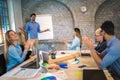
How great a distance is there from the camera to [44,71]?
2.07 metres

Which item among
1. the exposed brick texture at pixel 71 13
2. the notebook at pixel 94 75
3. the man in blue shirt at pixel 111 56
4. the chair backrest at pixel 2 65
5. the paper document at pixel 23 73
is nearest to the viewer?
the notebook at pixel 94 75

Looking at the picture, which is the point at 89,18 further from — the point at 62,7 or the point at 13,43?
the point at 13,43

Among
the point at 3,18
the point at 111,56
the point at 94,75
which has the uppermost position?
the point at 3,18

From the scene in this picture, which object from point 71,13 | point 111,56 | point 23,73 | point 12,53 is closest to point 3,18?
point 71,13

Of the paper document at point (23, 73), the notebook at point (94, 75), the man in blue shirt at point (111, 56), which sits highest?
the man in blue shirt at point (111, 56)

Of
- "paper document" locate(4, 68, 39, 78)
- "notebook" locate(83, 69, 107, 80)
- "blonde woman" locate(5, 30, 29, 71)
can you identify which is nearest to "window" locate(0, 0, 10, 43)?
"blonde woman" locate(5, 30, 29, 71)

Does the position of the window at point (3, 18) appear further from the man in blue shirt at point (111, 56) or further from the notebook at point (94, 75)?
the notebook at point (94, 75)

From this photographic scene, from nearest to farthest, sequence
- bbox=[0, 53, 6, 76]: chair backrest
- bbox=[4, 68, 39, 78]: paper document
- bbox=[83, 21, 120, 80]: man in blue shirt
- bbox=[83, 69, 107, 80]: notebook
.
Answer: bbox=[83, 69, 107, 80]: notebook < bbox=[4, 68, 39, 78]: paper document < bbox=[83, 21, 120, 80]: man in blue shirt < bbox=[0, 53, 6, 76]: chair backrest

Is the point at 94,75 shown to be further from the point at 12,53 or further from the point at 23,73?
the point at 12,53

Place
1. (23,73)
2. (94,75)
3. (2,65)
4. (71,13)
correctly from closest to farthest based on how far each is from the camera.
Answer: (94,75), (23,73), (2,65), (71,13)

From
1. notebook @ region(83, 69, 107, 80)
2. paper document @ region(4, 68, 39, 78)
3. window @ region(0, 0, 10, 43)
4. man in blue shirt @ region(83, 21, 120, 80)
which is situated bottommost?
notebook @ region(83, 69, 107, 80)

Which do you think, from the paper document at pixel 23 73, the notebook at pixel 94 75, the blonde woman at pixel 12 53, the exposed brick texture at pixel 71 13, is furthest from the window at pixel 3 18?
the notebook at pixel 94 75

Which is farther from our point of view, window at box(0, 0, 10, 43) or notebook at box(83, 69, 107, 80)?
window at box(0, 0, 10, 43)

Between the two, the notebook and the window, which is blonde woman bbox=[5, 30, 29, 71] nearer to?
the notebook
